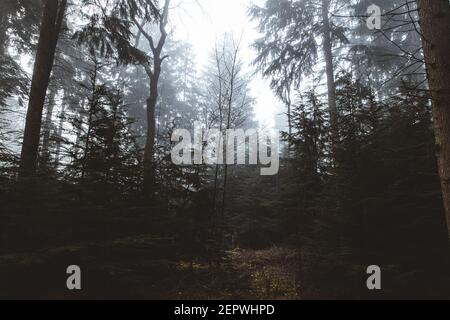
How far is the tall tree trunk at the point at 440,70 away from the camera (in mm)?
4535

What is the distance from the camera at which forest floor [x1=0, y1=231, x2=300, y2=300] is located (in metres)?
6.03

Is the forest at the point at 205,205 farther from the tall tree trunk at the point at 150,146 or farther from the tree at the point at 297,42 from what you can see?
the tree at the point at 297,42

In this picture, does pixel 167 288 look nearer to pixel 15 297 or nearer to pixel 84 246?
pixel 84 246

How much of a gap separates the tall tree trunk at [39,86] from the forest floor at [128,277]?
2313mm

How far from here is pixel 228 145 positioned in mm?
9703

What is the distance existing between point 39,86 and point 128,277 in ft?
17.9

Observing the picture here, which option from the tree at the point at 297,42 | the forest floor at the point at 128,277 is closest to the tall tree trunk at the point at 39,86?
the forest floor at the point at 128,277

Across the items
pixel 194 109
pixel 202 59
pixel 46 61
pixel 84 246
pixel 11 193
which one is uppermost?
pixel 202 59

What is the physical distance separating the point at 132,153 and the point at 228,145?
3.13 metres

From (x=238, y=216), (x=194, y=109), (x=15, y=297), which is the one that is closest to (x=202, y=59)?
(x=194, y=109)

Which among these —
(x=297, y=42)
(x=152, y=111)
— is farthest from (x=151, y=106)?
(x=297, y=42)

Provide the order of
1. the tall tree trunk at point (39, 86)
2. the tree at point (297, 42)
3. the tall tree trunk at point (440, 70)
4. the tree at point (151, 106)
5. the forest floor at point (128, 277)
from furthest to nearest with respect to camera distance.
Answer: the tree at point (297, 42) → the tree at point (151, 106) → the tall tree trunk at point (39, 86) → the forest floor at point (128, 277) → the tall tree trunk at point (440, 70)

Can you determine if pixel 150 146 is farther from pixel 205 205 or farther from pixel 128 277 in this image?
pixel 128 277

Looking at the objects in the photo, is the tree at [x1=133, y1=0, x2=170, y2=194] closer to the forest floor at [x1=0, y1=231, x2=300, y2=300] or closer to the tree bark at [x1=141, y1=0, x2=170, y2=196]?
the tree bark at [x1=141, y1=0, x2=170, y2=196]
